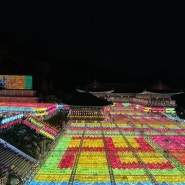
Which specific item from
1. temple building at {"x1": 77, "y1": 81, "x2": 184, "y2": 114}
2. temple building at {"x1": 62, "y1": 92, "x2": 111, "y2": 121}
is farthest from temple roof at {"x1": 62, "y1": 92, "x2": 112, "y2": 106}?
temple building at {"x1": 77, "y1": 81, "x2": 184, "y2": 114}

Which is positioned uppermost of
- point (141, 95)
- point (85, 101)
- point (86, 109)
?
point (141, 95)

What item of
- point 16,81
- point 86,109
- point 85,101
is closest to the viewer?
point 86,109

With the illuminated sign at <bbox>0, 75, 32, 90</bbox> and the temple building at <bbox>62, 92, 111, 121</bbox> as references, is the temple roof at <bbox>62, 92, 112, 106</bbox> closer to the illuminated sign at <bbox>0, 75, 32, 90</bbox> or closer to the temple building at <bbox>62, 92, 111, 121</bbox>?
the temple building at <bbox>62, 92, 111, 121</bbox>

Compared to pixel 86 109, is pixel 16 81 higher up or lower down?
higher up

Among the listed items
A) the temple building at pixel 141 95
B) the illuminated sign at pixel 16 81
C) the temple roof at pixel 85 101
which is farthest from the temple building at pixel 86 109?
the temple building at pixel 141 95

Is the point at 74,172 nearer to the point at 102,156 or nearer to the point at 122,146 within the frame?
the point at 102,156

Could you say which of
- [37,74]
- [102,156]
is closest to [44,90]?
[37,74]

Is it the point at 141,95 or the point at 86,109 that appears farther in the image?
the point at 141,95

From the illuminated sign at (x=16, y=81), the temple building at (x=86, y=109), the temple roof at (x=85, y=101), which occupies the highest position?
the illuminated sign at (x=16, y=81)

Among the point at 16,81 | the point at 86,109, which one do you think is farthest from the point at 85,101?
the point at 16,81

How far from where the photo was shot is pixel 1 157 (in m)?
15.3

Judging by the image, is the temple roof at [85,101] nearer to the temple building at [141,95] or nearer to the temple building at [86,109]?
the temple building at [86,109]

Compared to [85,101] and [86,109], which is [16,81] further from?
[86,109]

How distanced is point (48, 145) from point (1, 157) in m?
5.38
